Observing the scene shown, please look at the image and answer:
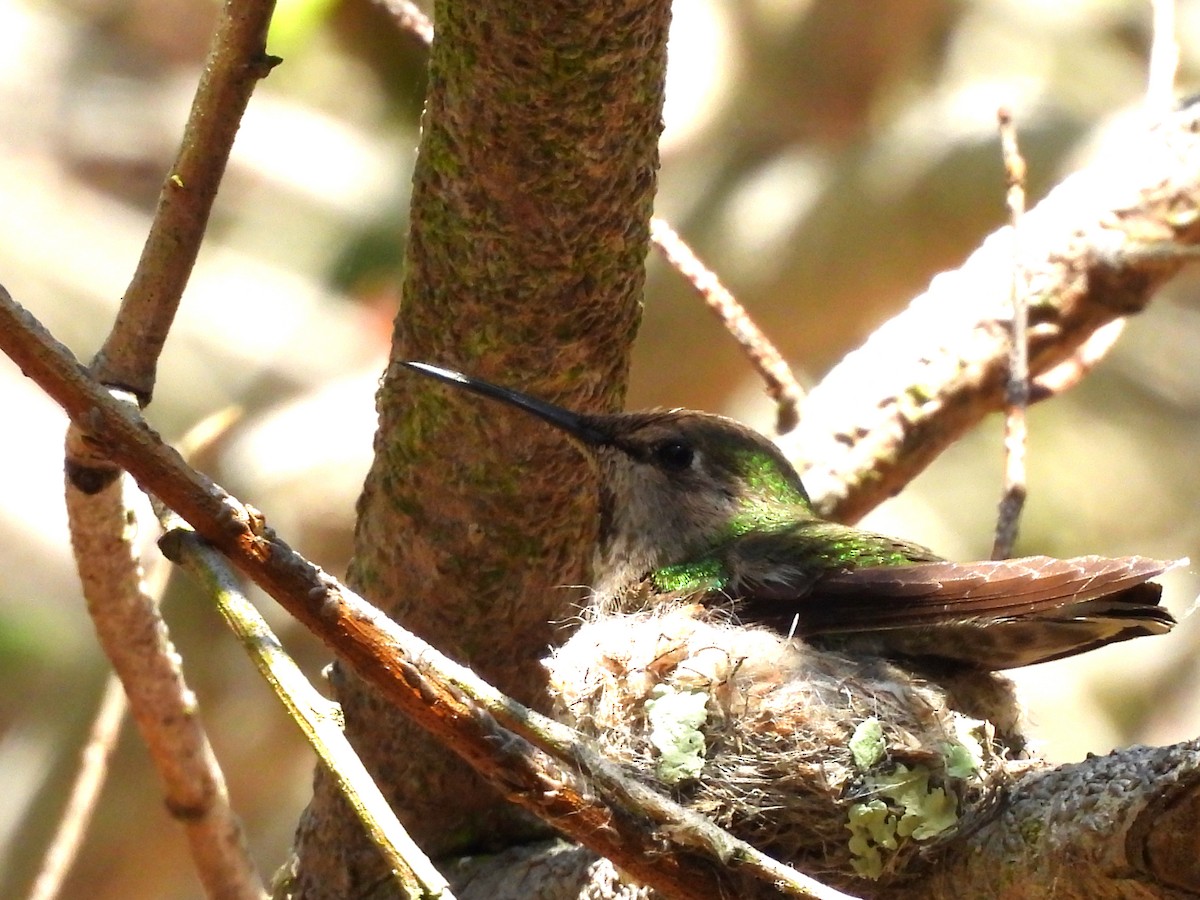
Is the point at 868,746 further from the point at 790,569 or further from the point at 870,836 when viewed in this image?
the point at 790,569

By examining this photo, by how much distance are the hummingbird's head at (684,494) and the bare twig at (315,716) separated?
1205 mm

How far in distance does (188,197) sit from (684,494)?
1.23m

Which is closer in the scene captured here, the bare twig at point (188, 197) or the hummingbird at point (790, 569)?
the bare twig at point (188, 197)

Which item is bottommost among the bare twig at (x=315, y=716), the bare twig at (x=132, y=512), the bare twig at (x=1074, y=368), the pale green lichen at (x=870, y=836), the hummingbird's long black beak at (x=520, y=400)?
the bare twig at (x=315, y=716)

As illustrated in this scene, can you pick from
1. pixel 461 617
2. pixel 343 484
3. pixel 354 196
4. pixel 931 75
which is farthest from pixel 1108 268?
pixel 354 196

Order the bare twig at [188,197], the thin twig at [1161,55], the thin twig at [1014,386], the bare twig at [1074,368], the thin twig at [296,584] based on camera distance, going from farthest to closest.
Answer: the bare twig at [1074,368]
the thin twig at [1161,55]
the thin twig at [1014,386]
the bare twig at [188,197]
the thin twig at [296,584]

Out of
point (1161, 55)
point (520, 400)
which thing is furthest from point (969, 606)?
point (1161, 55)

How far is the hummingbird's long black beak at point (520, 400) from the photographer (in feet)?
6.35

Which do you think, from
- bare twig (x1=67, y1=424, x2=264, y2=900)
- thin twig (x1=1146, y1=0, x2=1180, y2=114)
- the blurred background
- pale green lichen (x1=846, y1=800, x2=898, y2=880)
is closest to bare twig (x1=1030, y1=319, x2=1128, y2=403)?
thin twig (x1=1146, y1=0, x2=1180, y2=114)

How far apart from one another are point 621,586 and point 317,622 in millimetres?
1301

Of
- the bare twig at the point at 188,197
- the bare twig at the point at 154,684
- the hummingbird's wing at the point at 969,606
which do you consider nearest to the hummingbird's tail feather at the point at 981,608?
the hummingbird's wing at the point at 969,606

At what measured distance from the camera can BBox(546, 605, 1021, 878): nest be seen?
Result: 5.77 ft

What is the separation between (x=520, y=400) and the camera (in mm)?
1982

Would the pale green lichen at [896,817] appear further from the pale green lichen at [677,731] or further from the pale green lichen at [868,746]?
the pale green lichen at [677,731]
